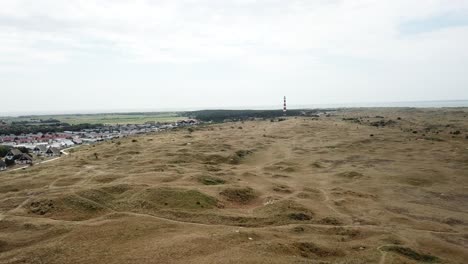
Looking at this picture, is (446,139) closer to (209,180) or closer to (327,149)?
(327,149)

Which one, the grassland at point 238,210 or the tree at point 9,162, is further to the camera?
the tree at point 9,162

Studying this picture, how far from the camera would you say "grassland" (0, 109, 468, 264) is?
3256 centimetres

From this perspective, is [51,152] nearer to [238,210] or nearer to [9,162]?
[9,162]

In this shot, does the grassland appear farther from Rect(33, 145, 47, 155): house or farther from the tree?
Rect(33, 145, 47, 155): house

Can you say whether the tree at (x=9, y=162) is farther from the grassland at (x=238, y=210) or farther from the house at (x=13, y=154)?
the grassland at (x=238, y=210)

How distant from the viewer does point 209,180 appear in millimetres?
57125

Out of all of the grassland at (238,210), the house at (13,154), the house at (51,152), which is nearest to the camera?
the grassland at (238,210)

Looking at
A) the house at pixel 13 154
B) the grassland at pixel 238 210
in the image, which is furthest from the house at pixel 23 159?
the grassland at pixel 238 210

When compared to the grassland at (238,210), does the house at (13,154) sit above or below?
above

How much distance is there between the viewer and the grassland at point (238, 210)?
3256 centimetres

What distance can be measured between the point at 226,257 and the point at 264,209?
15.2 meters

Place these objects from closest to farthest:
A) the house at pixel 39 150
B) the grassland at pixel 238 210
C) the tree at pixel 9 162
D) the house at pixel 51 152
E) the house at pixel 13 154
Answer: the grassland at pixel 238 210 < the tree at pixel 9 162 < the house at pixel 13 154 < the house at pixel 51 152 < the house at pixel 39 150

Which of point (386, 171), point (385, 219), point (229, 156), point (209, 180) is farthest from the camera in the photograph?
point (229, 156)

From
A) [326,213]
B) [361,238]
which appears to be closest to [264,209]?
[326,213]
